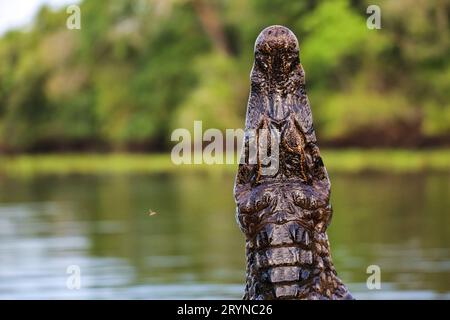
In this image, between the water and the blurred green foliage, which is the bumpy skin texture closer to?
the water

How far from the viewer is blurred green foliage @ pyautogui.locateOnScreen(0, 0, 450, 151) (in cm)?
4803

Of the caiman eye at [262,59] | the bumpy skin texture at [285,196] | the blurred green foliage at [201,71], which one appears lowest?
the bumpy skin texture at [285,196]

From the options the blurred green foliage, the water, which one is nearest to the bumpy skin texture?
the water

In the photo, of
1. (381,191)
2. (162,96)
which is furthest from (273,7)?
(381,191)

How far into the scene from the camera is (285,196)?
6.46 m

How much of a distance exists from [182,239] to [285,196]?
1889cm

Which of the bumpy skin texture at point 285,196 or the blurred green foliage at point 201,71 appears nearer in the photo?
the bumpy skin texture at point 285,196

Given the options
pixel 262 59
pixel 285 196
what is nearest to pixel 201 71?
pixel 262 59

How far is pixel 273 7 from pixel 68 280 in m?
33.3

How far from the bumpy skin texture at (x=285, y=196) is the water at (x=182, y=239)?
984 centimetres

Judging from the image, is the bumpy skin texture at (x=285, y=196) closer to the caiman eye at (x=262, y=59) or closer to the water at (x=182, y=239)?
the caiman eye at (x=262, y=59)

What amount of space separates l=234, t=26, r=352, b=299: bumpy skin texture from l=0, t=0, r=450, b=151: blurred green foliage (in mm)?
39285

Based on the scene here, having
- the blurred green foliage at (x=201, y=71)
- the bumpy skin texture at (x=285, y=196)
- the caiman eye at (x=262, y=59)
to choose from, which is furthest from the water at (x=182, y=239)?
the caiman eye at (x=262, y=59)

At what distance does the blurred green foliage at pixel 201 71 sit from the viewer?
48.0 m
